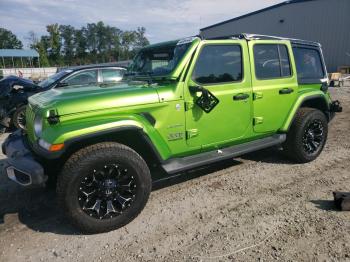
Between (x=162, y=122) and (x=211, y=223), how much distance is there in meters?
1.23

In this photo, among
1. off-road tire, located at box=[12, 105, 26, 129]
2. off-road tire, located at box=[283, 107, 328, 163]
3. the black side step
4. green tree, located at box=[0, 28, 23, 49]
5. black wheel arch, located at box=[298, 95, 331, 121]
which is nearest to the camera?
the black side step

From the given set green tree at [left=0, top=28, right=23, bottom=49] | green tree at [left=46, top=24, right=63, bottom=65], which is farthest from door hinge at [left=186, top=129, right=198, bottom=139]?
green tree at [left=0, top=28, right=23, bottom=49]

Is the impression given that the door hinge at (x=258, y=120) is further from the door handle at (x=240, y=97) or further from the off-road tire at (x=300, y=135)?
the off-road tire at (x=300, y=135)

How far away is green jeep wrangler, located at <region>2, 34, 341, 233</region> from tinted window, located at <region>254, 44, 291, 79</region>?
2 cm

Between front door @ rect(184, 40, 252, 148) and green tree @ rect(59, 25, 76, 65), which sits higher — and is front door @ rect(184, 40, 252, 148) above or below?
below

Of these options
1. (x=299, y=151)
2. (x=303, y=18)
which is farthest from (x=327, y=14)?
(x=299, y=151)

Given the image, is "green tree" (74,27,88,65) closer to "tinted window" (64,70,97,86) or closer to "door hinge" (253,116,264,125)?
"tinted window" (64,70,97,86)

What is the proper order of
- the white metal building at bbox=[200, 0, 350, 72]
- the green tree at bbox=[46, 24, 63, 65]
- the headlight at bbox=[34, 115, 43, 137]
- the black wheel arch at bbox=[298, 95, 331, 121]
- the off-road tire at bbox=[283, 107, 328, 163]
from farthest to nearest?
the green tree at bbox=[46, 24, 63, 65], the white metal building at bbox=[200, 0, 350, 72], the black wheel arch at bbox=[298, 95, 331, 121], the off-road tire at bbox=[283, 107, 328, 163], the headlight at bbox=[34, 115, 43, 137]

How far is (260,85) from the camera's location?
457 centimetres

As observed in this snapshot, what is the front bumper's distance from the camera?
3154 millimetres

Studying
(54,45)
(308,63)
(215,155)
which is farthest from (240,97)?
(54,45)

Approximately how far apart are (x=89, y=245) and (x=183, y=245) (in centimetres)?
92

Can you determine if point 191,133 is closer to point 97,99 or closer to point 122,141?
point 122,141

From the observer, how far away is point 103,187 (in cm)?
336
